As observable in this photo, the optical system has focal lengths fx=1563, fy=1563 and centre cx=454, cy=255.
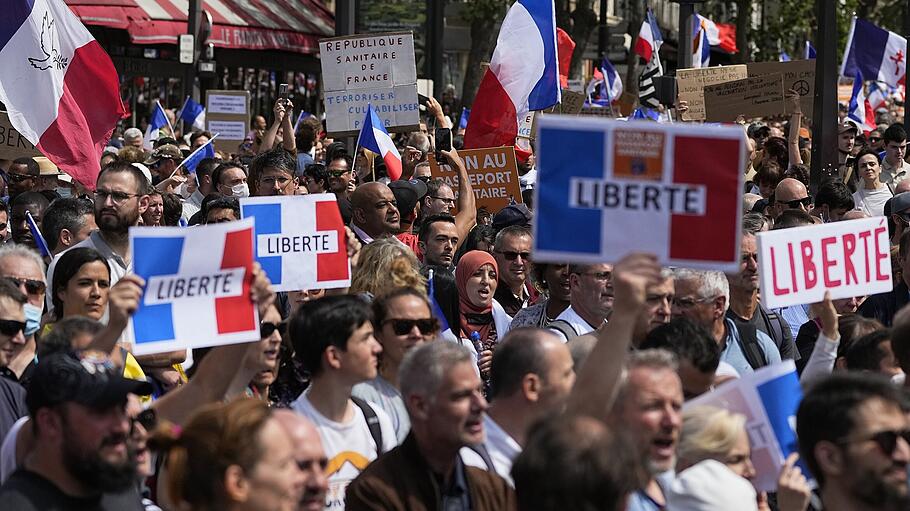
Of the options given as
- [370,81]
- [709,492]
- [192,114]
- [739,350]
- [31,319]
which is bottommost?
[192,114]

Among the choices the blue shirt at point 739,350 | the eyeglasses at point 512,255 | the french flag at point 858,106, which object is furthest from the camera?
the french flag at point 858,106

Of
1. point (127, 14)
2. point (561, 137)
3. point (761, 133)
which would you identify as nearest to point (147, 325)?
point (561, 137)

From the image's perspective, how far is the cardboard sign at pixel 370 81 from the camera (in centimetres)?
1352

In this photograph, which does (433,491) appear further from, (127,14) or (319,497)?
(127,14)

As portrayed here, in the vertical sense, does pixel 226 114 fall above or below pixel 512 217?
below

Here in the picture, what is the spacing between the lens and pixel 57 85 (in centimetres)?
1036

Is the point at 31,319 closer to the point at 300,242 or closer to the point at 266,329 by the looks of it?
the point at 266,329

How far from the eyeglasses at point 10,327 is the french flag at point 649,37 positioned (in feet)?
58.0

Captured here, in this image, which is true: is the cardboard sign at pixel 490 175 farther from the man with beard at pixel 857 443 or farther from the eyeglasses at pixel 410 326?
the man with beard at pixel 857 443

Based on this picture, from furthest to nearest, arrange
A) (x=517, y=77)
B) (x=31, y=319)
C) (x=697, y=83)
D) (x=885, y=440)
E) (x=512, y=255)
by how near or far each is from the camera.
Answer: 1. (x=697, y=83)
2. (x=517, y=77)
3. (x=512, y=255)
4. (x=31, y=319)
5. (x=885, y=440)

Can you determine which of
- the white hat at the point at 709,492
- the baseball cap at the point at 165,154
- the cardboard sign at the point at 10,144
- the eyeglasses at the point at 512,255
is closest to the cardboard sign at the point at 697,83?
the baseball cap at the point at 165,154

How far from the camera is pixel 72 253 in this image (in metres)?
6.78

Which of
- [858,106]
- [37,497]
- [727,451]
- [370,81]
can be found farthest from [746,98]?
[37,497]

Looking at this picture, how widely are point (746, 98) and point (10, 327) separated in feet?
34.9
